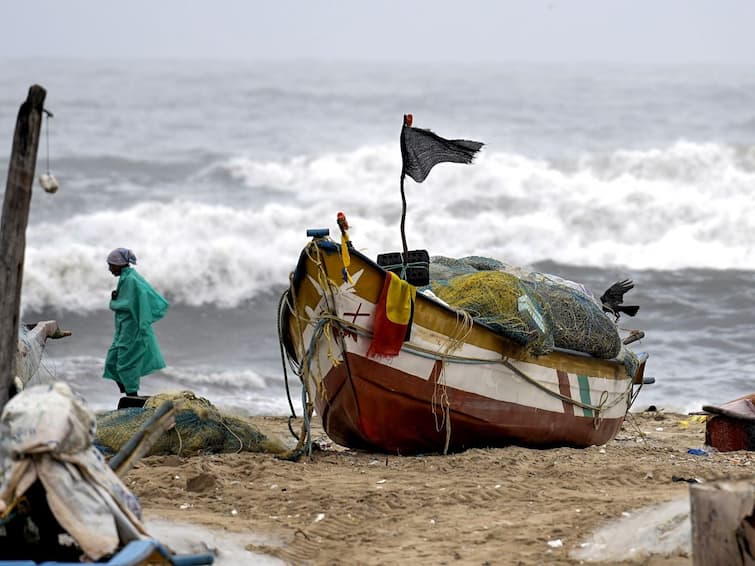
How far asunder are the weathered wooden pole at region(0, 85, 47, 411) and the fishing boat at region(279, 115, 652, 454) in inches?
123

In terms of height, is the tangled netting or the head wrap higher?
the head wrap

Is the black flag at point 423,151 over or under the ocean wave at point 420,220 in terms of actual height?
over

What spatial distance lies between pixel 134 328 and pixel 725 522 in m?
6.64

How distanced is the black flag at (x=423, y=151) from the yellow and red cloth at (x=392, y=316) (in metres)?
0.84

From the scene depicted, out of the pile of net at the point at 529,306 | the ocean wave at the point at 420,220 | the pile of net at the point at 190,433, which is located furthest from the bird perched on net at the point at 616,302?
the ocean wave at the point at 420,220

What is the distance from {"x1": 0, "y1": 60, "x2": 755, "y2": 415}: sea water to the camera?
1741 cm

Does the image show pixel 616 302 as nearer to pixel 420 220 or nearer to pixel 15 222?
pixel 15 222

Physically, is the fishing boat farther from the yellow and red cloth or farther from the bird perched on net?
the bird perched on net

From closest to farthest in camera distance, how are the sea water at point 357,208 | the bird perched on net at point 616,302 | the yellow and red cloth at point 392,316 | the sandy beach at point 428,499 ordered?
the sandy beach at point 428,499
the yellow and red cloth at point 392,316
the bird perched on net at point 616,302
the sea water at point 357,208

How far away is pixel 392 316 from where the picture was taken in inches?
345

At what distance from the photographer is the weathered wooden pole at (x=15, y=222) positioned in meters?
5.39

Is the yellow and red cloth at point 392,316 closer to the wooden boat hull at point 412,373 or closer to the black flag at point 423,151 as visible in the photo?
the wooden boat hull at point 412,373

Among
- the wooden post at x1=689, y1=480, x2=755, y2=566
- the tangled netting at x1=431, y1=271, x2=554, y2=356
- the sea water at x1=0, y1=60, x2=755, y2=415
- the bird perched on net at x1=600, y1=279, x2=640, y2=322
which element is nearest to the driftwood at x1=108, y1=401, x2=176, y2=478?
the wooden post at x1=689, y1=480, x2=755, y2=566

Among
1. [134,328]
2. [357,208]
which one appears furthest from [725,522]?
[357,208]
